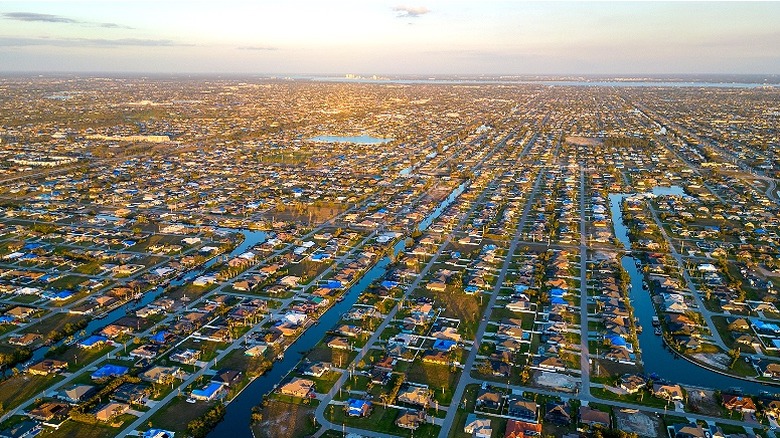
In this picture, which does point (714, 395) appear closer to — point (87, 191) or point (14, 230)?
point (14, 230)

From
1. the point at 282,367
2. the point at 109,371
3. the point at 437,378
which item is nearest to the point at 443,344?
the point at 437,378

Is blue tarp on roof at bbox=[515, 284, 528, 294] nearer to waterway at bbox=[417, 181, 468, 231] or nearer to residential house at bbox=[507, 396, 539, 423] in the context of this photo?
residential house at bbox=[507, 396, 539, 423]

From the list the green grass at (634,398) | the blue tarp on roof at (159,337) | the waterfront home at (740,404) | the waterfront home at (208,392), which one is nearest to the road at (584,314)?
the green grass at (634,398)

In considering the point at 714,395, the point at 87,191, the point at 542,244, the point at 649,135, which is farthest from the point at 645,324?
the point at 649,135

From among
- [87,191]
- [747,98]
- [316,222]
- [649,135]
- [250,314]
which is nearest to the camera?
[250,314]

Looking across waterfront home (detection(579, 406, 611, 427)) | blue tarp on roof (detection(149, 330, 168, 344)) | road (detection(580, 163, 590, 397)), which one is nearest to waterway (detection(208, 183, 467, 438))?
blue tarp on roof (detection(149, 330, 168, 344))

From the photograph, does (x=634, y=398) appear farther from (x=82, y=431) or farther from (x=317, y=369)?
(x=82, y=431)

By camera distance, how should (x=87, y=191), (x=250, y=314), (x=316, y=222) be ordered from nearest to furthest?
(x=250, y=314)
(x=316, y=222)
(x=87, y=191)

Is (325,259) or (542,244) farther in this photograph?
(542,244)
